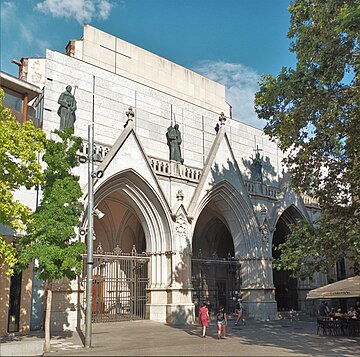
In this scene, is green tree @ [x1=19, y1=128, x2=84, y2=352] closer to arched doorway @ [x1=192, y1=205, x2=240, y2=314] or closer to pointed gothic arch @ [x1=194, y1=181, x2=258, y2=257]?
pointed gothic arch @ [x1=194, y1=181, x2=258, y2=257]

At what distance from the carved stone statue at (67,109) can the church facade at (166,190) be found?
662mm

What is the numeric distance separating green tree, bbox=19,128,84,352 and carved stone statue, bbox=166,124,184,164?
9763 millimetres

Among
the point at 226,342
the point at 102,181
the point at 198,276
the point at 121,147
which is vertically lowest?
the point at 226,342

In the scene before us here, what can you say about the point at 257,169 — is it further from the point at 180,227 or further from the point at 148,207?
the point at 148,207

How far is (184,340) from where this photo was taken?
14844 millimetres

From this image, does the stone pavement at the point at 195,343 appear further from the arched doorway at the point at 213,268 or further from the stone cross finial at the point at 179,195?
the arched doorway at the point at 213,268

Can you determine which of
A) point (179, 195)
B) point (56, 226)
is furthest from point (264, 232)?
point (56, 226)

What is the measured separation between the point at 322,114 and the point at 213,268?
17463mm

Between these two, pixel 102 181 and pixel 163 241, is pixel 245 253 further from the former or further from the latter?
pixel 102 181

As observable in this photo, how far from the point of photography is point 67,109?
20203 mm

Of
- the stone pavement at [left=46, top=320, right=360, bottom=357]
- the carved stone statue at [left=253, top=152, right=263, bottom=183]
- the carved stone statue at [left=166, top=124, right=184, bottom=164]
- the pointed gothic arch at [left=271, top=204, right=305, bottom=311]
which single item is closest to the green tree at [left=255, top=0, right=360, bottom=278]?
the stone pavement at [left=46, top=320, right=360, bottom=357]

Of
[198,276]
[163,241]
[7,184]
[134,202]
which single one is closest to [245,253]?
[198,276]

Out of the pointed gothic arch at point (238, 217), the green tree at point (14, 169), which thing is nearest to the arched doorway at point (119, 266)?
the pointed gothic arch at point (238, 217)

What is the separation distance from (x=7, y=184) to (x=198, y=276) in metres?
17.7
